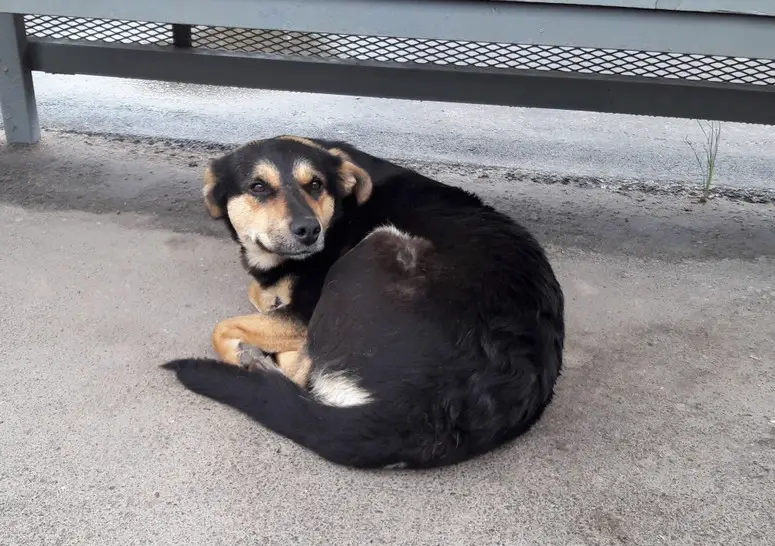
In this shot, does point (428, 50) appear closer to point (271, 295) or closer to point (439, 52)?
point (439, 52)

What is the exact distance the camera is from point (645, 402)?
9.21ft

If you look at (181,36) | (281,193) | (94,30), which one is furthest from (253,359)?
(94,30)

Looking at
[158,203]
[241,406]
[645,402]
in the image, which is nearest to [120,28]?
[158,203]

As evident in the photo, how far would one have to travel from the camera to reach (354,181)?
316cm

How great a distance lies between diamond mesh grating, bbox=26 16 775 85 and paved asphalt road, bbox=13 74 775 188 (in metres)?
1.03

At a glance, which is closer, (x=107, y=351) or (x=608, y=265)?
(x=107, y=351)

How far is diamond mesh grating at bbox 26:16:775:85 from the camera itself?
436 cm

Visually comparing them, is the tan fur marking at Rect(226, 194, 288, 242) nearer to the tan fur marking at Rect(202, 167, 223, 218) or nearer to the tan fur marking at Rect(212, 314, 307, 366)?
the tan fur marking at Rect(202, 167, 223, 218)

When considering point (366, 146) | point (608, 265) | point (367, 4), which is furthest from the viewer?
point (366, 146)

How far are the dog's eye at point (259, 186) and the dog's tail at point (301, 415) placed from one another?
2.72 ft

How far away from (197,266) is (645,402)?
7.66 ft

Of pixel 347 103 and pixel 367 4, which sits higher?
pixel 367 4

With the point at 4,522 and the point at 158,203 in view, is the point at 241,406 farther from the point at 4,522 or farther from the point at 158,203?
the point at 158,203

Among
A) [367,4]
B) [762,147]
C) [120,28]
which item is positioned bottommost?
[762,147]
